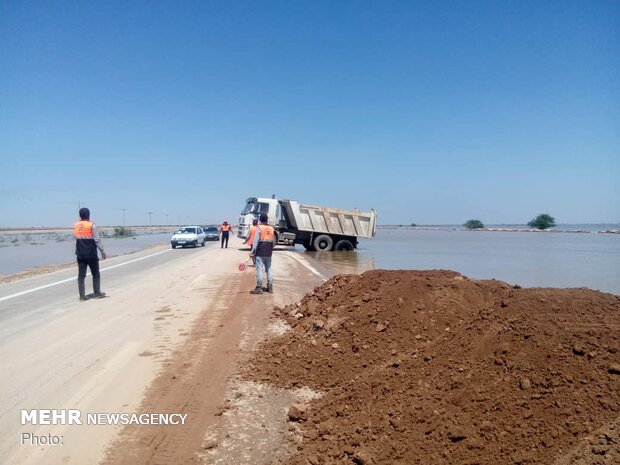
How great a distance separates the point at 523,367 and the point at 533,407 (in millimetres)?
520

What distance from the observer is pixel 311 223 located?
1139 inches

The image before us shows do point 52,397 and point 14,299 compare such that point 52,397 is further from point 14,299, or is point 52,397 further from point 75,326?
point 14,299

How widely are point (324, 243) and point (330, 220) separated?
154 centimetres

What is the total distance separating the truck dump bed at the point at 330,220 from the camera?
2823 centimetres

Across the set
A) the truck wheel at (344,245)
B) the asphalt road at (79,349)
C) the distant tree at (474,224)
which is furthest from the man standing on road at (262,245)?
the distant tree at (474,224)

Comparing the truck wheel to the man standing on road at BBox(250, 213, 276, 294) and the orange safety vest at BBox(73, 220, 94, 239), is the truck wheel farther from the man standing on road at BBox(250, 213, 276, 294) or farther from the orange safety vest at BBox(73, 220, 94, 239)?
the orange safety vest at BBox(73, 220, 94, 239)

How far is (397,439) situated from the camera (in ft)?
11.5

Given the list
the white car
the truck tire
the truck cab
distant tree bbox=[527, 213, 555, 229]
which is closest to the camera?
the truck cab

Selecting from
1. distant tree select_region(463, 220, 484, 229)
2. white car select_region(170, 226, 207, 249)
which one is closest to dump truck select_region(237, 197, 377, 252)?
white car select_region(170, 226, 207, 249)

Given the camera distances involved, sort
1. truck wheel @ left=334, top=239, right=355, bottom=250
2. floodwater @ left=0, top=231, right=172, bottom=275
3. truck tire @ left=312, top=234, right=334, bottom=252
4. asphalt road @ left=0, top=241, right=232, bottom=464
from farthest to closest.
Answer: truck wheel @ left=334, top=239, right=355, bottom=250, truck tire @ left=312, top=234, right=334, bottom=252, floodwater @ left=0, top=231, right=172, bottom=275, asphalt road @ left=0, top=241, right=232, bottom=464

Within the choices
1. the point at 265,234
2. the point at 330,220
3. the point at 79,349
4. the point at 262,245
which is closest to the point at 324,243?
the point at 330,220

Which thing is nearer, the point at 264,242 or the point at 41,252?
the point at 264,242

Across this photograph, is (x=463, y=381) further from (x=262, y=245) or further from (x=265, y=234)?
(x=265, y=234)

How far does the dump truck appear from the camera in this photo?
27641 mm
